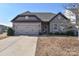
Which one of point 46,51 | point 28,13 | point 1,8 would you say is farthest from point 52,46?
point 1,8

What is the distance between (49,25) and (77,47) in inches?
35.2

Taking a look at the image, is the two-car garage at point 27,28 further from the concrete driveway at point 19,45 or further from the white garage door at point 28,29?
the concrete driveway at point 19,45

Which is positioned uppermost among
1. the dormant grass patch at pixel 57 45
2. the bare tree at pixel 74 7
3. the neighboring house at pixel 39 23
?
the bare tree at pixel 74 7

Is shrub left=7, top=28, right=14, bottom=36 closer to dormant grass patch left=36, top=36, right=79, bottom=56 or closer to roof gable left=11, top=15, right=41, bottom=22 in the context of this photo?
roof gable left=11, top=15, right=41, bottom=22

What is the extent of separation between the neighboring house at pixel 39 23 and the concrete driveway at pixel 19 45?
18cm

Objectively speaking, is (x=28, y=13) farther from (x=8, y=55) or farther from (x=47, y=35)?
(x=8, y=55)

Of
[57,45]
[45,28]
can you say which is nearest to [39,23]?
[45,28]

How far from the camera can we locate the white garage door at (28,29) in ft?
19.9

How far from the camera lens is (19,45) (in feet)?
19.4

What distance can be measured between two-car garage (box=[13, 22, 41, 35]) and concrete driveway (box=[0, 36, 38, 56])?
0.43 feet

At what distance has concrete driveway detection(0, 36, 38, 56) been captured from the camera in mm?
5720

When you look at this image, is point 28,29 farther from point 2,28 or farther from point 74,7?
point 74,7

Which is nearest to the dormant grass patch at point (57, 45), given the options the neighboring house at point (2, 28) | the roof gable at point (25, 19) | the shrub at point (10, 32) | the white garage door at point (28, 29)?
the white garage door at point (28, 29)

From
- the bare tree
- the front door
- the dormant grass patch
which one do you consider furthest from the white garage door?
the bare tree
